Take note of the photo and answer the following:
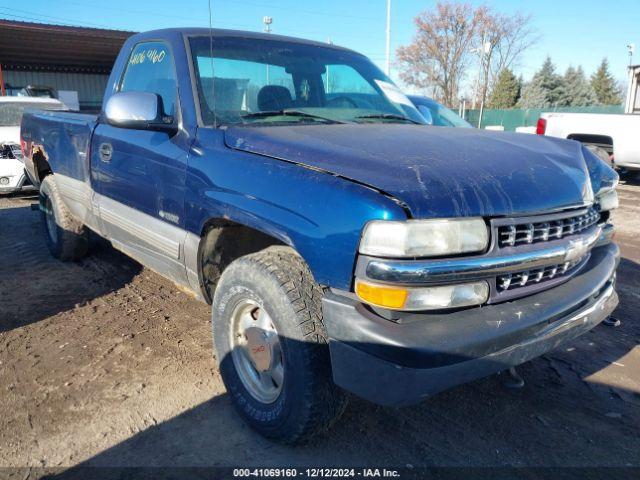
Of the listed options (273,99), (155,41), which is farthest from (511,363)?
(155,41)

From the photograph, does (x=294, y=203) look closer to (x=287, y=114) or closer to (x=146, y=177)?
(x=287, y=114)

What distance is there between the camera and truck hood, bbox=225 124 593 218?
1949mm

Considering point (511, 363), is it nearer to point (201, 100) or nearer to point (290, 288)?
point (290, 288)

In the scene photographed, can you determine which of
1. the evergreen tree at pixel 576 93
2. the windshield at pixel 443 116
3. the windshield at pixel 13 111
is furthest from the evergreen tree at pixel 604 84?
the windshield at pixel 13 111

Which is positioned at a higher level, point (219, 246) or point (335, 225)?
point (335, 225)

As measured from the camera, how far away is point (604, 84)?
53.3 m

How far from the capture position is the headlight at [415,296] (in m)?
1.89

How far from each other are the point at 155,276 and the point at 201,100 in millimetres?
2444

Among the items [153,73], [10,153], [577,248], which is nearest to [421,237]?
[577,248]

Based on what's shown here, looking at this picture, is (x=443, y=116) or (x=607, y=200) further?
(x=443, y=116)

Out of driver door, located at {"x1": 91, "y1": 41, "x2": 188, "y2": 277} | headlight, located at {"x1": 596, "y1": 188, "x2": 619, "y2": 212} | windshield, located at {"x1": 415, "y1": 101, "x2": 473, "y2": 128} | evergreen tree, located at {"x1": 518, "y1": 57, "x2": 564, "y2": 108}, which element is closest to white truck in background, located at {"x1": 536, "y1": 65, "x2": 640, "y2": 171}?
windshield, located at {"x1": 415, "y1": 101, "x2": 473, "y2": 128}

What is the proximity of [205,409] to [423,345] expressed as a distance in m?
1.44

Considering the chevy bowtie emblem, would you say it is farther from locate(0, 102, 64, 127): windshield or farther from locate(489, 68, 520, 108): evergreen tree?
locate(489, 68, 520, 108): evergreen tree

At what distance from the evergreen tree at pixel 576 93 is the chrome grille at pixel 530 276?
49305 millimetres
